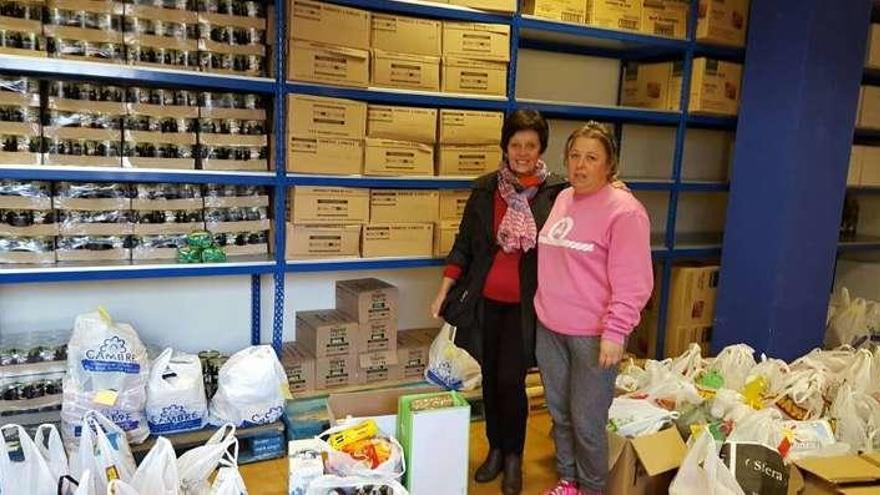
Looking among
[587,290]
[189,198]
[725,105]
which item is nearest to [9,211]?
[189,198]

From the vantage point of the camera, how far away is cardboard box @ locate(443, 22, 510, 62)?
10.1ft

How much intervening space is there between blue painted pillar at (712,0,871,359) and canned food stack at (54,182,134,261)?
10.3 feet

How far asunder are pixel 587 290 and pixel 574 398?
37 cm

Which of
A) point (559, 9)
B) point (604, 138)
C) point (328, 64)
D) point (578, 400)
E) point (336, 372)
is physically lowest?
point (336, 372)

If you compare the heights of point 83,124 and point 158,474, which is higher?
point 83,124

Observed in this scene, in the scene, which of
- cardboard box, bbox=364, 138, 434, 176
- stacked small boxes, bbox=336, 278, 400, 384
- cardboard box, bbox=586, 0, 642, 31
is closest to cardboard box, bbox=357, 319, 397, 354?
stacked small boxes, bbox=336, 278, 400, 384

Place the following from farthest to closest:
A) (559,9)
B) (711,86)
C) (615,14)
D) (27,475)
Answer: (711,86) → (615,14) → (559,9) → (27,475)

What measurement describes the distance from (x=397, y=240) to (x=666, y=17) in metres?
2.03

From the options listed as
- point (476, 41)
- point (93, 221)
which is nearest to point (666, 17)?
point (476, 41)

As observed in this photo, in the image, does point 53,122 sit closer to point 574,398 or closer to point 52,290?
point 52,290

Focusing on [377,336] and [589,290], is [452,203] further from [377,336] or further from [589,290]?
[589,290]

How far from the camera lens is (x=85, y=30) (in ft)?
8.18

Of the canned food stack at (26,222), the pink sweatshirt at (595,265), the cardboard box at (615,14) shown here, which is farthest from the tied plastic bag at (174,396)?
the cardboard box at (615,14)

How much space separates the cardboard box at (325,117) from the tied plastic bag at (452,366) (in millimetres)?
1030
